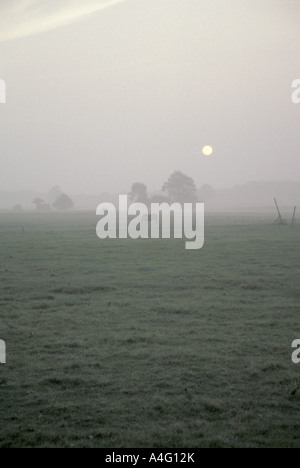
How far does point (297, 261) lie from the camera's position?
25.0 meters

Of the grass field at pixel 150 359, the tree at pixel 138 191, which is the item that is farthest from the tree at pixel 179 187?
the grass field at pixel 150 359

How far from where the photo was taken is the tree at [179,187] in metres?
155

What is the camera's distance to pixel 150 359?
10.6 m

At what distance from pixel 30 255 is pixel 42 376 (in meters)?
20.5

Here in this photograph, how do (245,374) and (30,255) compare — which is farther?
(30,255)

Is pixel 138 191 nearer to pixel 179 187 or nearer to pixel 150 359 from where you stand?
pixel 179 187

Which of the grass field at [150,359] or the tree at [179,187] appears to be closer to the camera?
the grass field at [150,359]

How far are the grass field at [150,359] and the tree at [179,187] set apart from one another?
134230mm

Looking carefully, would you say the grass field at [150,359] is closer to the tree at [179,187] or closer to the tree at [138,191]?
the tree at [138,191]

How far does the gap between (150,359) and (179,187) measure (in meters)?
147

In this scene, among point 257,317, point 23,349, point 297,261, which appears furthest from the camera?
point 297,261

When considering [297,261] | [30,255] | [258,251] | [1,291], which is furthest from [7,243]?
[297,261]

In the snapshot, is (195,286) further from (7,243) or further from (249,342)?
(7,243)
